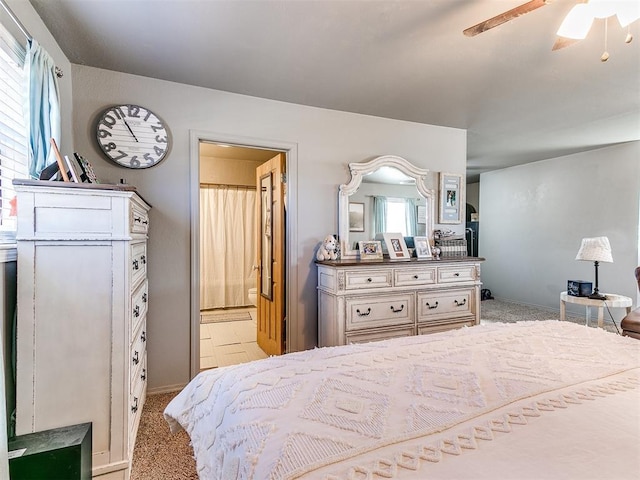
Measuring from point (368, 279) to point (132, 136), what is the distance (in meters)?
2.20

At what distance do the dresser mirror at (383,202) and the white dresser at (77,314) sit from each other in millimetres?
2030

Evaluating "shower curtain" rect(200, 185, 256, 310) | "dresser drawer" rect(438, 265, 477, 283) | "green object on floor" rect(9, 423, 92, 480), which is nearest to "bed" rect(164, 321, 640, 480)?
"green object on floor" rect(9, 423, 92, 480)

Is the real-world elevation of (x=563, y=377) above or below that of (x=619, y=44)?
below

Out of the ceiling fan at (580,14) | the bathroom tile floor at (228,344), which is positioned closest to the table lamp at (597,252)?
the ceiling fan at (580,14)

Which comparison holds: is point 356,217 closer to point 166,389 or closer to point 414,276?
point 414,276

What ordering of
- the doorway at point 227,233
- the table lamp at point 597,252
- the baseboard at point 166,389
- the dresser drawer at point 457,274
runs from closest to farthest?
the baseboard at point 166,389
the dresser drawer at point 457,274
the table lamp at point 597,252
the doorway at point 227,233

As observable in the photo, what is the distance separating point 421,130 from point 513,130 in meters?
1.20

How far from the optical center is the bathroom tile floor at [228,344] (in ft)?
11.2

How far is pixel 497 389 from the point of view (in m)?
1.10

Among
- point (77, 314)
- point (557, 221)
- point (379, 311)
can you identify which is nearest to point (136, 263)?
point (77, 314)

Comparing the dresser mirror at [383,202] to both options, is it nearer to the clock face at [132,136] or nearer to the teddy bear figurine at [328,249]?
the teddy bear figurine at [328,249]

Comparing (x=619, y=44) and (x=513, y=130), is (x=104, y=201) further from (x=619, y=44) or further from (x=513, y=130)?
(x=513, y=130)

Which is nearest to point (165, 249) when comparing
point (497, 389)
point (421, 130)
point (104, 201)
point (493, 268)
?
point (104, 201)

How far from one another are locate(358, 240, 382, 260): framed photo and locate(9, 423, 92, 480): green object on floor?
2.44 metres
